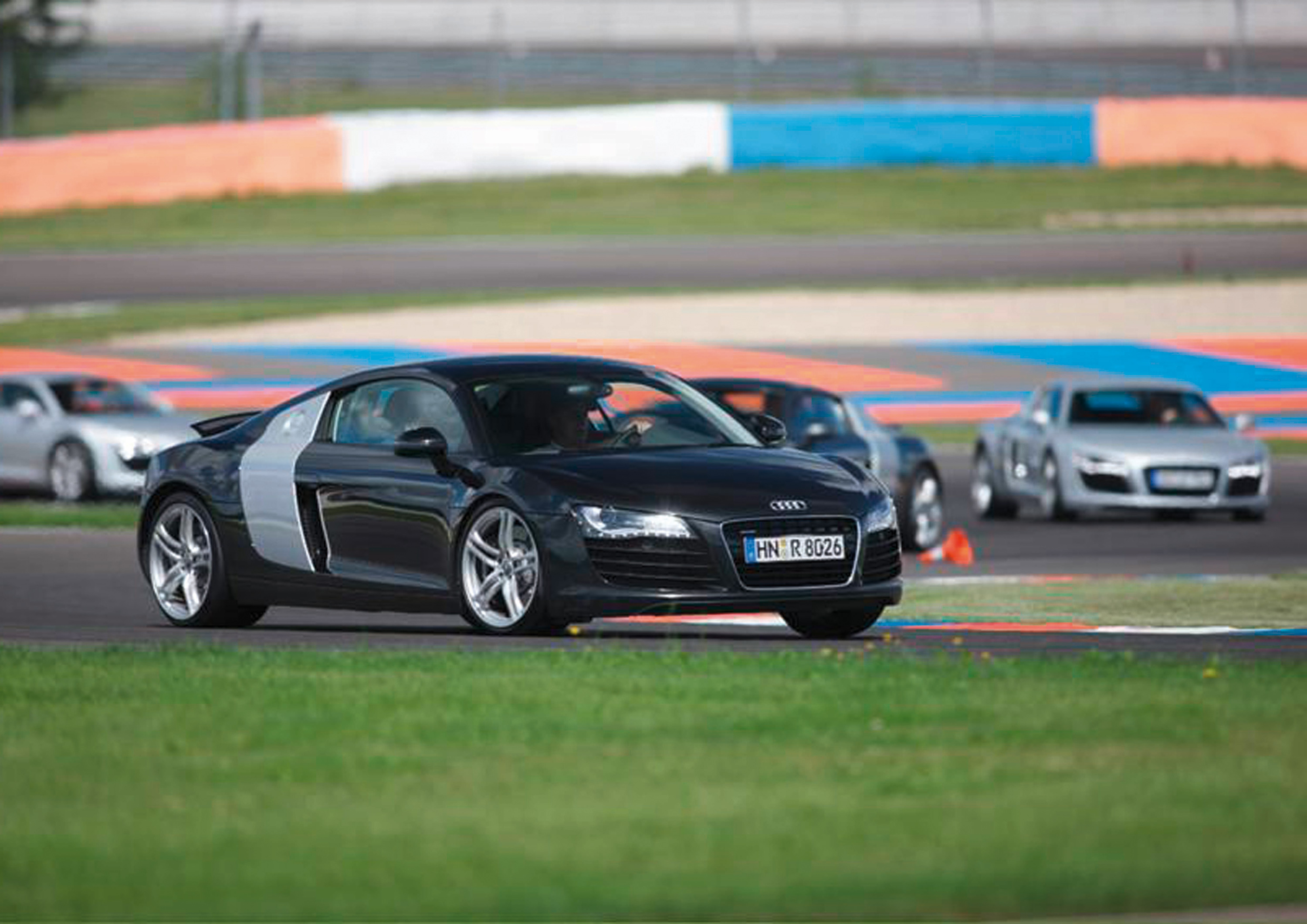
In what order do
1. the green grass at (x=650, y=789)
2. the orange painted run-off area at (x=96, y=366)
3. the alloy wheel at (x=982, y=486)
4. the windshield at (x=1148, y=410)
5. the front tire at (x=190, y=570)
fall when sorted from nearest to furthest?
1. the green grass at (x=650, y=789)
2. the front tire at (x=190, y=570)
3. the windshield at (x=1148, y=410)
4. the alloy wheel at (x=982, y=486)
5. the orange painted run-off area at (x=96, y=366)

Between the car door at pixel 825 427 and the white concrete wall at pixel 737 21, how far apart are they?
29109 mm

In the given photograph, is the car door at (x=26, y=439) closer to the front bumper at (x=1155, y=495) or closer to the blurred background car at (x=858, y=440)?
the blurred background car at (x=858, y=440)

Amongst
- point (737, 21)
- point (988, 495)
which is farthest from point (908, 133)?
point (988, 495)

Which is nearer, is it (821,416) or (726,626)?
(726,626)

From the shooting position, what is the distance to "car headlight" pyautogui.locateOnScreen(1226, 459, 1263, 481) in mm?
21531

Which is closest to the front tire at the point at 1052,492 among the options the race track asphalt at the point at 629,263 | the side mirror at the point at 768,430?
the side mirror at the point at 768,430

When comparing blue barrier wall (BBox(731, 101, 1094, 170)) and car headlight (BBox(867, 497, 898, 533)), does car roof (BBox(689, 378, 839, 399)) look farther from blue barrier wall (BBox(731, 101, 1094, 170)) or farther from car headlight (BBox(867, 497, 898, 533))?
blue barrier wall (BBox(731, 101, 1094, 170))

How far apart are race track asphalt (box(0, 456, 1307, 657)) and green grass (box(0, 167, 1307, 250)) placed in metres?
20.3

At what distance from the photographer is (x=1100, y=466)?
862 inches

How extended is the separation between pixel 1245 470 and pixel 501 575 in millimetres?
11079

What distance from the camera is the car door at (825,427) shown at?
19.6m

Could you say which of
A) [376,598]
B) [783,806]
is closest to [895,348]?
[376,598]

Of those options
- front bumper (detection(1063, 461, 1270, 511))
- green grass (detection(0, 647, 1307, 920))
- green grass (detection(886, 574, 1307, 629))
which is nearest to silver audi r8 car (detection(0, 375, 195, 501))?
front bumper (detection(1063, 461, 1270, 511))

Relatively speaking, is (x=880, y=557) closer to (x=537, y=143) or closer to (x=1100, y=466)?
(x=1100, y=466)
